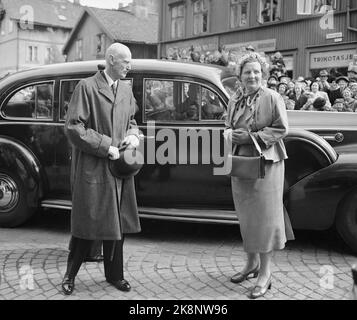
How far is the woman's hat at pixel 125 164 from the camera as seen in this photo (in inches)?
140

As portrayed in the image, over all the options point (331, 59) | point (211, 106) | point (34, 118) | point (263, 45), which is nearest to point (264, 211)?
point (211, 106)

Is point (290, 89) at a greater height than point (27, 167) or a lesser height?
greater

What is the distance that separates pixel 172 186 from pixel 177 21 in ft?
66.3

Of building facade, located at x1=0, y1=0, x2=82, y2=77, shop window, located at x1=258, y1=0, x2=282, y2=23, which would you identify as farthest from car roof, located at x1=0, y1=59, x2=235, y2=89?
building facade, located at x1=0, y1=0, x2=82, y2=77

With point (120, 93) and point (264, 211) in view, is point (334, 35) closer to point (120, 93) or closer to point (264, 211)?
point (264, 211)

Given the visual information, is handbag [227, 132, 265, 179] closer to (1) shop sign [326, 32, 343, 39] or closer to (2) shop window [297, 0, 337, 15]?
(1) shop sign [326, 32, 343, 39]

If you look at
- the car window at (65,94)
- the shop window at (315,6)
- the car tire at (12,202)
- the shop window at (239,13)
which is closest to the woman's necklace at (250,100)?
the car window at (65,94)

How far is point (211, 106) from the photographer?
5047 millimetres

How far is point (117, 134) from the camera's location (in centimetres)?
360

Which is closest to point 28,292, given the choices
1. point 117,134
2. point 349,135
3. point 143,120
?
point 117,134

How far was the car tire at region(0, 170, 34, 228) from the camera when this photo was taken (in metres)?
5.55

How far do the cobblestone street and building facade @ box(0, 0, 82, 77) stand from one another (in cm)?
3533
